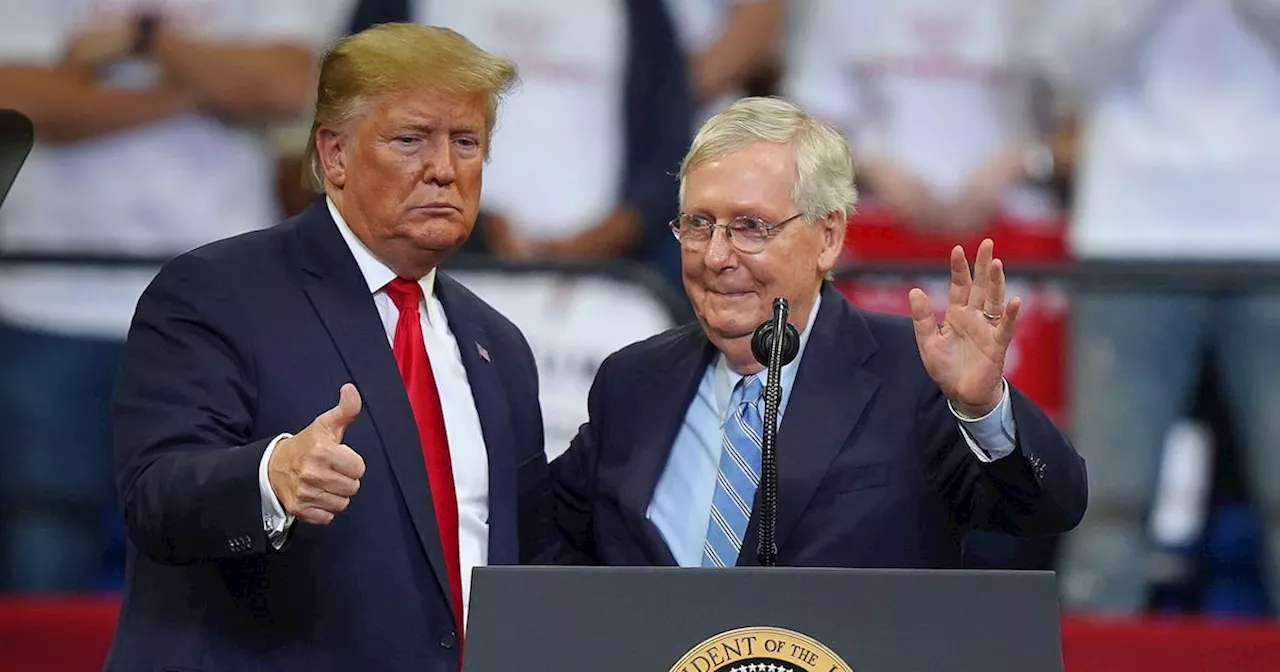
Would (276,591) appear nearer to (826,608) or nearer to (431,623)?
(431,623)

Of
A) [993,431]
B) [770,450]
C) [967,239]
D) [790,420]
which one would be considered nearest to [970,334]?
[993,431]

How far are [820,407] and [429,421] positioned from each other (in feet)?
1.81

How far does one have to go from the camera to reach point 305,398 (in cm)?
262

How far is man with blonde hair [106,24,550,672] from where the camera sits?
2502mm

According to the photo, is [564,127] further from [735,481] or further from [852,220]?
[735,481]

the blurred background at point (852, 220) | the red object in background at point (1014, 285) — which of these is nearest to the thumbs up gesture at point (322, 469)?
the blurred background at point (852, 220)

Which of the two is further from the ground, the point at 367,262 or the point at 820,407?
the point at 367,262

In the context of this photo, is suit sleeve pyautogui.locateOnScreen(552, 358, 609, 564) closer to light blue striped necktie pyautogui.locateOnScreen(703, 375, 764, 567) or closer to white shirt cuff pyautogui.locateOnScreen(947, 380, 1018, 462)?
light blue striped necktie pyautogui.locateOnScreen(703, 375, 764, 567)

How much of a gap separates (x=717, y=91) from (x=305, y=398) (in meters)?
2.38

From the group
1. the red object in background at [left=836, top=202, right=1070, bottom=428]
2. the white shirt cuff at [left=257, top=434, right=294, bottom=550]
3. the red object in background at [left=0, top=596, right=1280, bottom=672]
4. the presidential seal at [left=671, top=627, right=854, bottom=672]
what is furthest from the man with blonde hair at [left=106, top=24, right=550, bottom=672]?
the red object in background at [left=0, top=596, right=1280, bottom=672]

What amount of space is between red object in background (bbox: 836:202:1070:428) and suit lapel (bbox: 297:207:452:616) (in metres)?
1.70

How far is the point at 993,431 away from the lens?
2.45m

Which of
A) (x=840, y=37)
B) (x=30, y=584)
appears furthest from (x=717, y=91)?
(x=30, y=584)

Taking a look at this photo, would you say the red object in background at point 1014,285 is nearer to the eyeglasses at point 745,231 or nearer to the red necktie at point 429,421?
the eyeglasses at point 745,231
